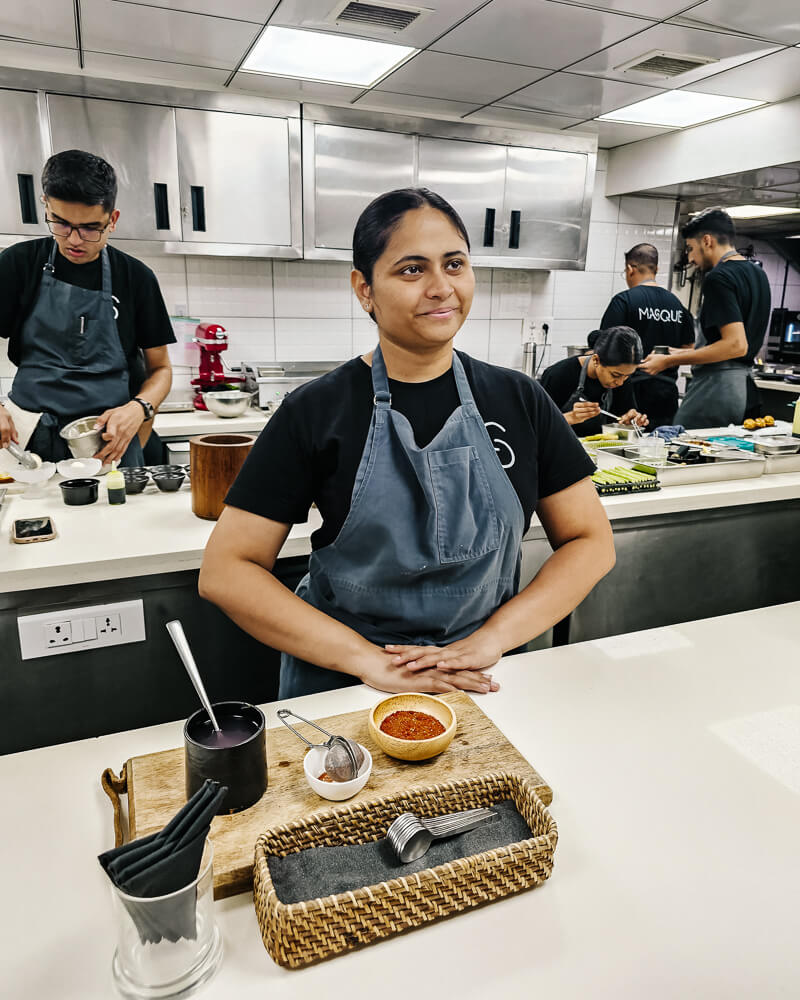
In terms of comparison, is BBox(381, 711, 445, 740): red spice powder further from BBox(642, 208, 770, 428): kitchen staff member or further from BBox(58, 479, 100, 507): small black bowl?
BBox(642, 208, 770, 428): kitchen staff member

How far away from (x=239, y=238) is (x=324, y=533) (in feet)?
10.0

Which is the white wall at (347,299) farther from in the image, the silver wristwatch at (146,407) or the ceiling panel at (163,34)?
the silver wristwatch at (146,407)

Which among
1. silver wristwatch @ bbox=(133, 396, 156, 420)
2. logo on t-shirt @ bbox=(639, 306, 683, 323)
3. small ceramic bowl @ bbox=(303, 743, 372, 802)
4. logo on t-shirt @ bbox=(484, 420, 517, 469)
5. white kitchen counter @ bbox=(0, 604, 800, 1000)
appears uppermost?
logo on t-shirt @ bbox=(639, 306, 683, 323)

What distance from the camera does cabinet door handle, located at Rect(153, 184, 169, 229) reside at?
3.83 m

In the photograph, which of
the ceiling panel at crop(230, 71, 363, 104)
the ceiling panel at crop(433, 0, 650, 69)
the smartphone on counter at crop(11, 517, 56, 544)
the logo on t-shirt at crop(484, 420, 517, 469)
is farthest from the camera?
the ceiling panel at crop(230, 71, 363, 104)

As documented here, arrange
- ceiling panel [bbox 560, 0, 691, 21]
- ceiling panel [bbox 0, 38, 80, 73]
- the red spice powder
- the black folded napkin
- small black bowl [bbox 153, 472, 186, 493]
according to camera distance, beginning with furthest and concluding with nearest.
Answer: ceiling panel [bbox 0, 38, 80, 73], ceiling panel [bbox 560, 0, 691, 21], small black bowl [bbox 153, 472, 186, 493], the red spice powder, the black folded napkin

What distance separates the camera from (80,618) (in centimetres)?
167

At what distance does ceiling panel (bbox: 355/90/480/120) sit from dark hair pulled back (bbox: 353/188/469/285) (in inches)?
125

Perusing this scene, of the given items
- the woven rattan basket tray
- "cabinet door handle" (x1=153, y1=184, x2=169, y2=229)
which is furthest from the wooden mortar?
"cabinet door handle" (x1=153, y1=184, x2=169, y2=229)

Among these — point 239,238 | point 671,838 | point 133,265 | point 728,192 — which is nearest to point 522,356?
point 728,192

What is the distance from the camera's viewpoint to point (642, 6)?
2.88m

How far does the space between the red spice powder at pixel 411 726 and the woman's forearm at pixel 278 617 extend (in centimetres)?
22

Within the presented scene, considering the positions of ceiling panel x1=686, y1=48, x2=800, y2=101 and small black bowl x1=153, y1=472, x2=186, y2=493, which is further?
ceiling panel x1=686, y1=48, x2=800, y2=101

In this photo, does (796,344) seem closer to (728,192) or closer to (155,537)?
(728,192)
